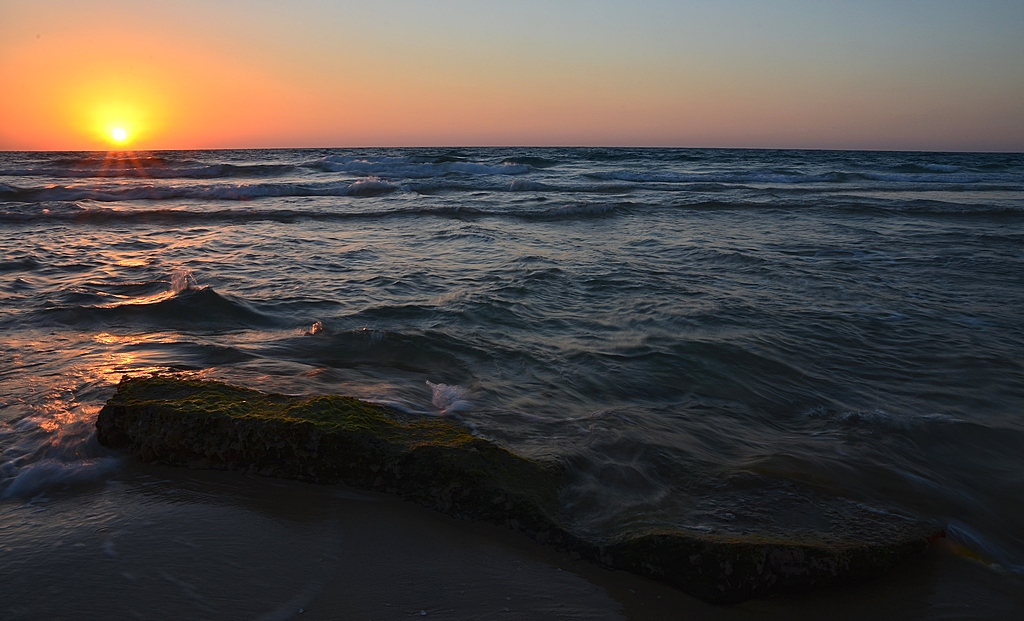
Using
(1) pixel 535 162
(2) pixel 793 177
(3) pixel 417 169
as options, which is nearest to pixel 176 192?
(3) pixel 417 169

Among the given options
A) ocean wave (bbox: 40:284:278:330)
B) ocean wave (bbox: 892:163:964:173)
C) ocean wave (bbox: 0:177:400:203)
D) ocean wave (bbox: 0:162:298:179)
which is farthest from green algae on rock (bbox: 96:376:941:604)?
ocean wave (bbox: 892:163:964:173)

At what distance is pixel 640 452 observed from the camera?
334 centimetres

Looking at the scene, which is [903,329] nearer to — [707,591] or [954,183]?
[707,591]

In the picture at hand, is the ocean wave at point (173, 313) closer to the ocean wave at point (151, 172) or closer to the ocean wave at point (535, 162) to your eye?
the ocean wave at point (151, 172)

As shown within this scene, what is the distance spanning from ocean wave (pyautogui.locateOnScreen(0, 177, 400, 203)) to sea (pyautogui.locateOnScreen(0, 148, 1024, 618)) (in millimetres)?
5658

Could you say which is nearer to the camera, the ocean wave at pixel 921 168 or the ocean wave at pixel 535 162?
the ocean wave at pixel 921 168

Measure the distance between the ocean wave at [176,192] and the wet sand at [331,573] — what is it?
16818 millimetres

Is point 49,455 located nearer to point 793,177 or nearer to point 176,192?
point 176,192

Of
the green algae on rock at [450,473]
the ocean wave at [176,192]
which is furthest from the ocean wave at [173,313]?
the ocean wave at [176,192]

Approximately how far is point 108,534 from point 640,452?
97.3 inches

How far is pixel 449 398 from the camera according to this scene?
4.07m

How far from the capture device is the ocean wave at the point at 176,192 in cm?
1741

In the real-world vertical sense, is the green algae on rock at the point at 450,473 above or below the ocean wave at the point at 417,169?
below

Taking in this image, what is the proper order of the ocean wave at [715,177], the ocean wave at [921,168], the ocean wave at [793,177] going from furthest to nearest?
the ocean wave at [921,168], the ocean wave at [793,177], the ocean wave at [715,177]
